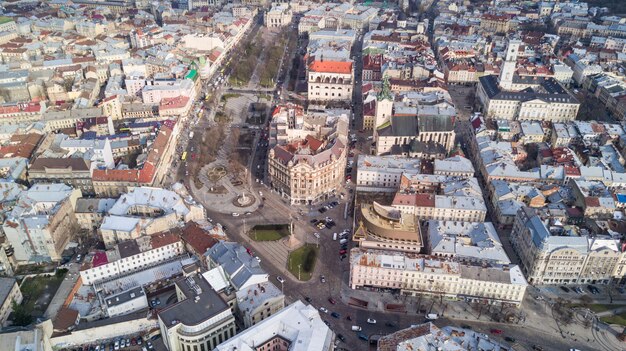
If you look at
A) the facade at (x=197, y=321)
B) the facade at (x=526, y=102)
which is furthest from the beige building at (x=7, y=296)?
the facade at (x=526, y=102)

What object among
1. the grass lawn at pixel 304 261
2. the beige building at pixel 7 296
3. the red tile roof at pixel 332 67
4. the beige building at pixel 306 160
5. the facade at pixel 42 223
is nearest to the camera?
the beige building at pixel 7 296

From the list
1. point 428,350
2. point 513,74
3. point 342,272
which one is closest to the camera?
point 428,350

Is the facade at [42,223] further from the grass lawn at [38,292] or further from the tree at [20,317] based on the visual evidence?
the tree at [20,317]

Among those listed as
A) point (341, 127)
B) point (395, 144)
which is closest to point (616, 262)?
point (395, 144)

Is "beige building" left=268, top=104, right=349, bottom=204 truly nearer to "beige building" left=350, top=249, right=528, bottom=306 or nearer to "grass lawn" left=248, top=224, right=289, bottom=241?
"grass lawn" left=248, top=224, right=289, bottom=241

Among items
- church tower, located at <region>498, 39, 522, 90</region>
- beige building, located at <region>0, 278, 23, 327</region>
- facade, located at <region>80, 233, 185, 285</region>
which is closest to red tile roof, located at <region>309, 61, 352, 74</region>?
church tower, located at <region>498, 39, 522, 90</region>

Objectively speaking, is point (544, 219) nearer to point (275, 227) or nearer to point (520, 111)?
point (275, 227)

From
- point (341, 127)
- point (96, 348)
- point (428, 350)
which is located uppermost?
point (341, 127)
